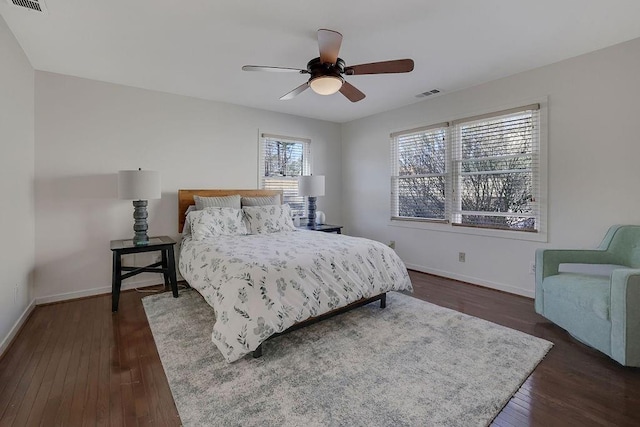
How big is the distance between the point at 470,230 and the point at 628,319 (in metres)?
1.99

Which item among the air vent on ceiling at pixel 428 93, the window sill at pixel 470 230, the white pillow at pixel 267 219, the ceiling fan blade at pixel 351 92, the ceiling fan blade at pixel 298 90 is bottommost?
the window sill at pixel 470 230

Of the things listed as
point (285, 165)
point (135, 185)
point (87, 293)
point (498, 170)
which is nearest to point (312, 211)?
point (285, 165)

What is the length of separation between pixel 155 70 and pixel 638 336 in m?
4.59

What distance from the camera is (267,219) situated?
3.86m

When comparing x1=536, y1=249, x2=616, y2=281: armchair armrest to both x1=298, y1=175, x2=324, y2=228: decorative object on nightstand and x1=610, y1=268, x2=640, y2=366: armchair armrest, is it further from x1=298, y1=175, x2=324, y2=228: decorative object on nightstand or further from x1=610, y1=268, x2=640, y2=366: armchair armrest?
x1=298, y1=175, x2=324, y2=228: decorative object on nightstand

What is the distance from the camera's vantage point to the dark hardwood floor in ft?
5.14

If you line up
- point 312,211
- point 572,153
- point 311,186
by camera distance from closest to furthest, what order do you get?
point 572,153
point 311,186
point 312,211

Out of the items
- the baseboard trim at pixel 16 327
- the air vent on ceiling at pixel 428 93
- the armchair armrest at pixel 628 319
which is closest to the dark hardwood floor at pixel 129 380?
the baseboard trim at pixel 16 327

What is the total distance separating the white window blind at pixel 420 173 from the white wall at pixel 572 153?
24 cm

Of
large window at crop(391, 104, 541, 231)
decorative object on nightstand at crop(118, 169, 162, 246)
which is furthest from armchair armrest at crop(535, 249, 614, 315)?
decorative object on nightstand at crop(118, 169, 162, 246)

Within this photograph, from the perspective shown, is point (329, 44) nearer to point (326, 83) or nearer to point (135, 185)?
point (326, 83)

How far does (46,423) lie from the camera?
1521 mm

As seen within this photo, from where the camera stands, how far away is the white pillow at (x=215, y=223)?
3.41 meters

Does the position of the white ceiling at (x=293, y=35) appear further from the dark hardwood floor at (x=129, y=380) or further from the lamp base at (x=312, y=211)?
the dark hardwood floor at (x=129, y=380)
